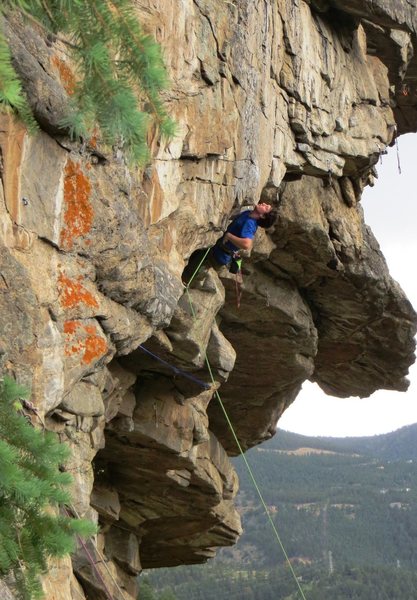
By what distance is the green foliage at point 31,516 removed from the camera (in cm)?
542

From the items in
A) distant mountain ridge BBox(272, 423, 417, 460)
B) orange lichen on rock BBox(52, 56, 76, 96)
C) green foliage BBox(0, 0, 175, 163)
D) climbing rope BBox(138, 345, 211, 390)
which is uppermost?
green foliage BBox(0, 0, 175, 163)

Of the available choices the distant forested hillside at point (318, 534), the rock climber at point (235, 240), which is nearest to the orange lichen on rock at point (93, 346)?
the rock climber at point (235, 240)

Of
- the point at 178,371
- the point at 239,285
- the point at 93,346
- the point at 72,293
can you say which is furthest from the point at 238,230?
the point at 72,293

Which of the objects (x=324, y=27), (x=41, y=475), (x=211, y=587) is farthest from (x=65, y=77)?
(x=211, y=587)

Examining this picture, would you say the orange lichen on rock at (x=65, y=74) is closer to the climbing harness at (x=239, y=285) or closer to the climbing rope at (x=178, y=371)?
the climbing rope at (x=178, y=371)

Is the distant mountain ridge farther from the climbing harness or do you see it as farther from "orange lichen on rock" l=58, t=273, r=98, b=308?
"orange lichen on rock" l=58, t=273, r=98, b=308

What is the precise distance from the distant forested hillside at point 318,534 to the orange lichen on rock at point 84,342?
109 feet

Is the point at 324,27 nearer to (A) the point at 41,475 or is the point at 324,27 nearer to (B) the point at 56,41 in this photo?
(B) the point at 56,41

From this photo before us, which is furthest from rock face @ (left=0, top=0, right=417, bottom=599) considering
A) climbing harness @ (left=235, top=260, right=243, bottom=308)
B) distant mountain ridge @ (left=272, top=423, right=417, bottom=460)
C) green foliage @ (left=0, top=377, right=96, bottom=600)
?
distant mountain ridge @ (left=272, top=423, right=417, bottom=460)

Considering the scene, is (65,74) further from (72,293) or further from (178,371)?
(178,371)

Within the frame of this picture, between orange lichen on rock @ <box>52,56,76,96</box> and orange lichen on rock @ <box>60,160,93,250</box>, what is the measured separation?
2.07 ft

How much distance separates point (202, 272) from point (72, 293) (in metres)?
4.93

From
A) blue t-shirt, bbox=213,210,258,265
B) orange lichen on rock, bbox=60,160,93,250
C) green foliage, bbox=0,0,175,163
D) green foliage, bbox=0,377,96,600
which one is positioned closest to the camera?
green foliage, bbox=0,0,175,163

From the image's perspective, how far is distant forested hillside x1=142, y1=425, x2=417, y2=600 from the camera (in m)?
58.7
